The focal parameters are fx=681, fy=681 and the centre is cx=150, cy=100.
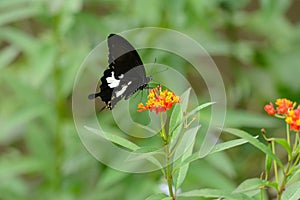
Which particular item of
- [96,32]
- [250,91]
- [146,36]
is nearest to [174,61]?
[146,36]

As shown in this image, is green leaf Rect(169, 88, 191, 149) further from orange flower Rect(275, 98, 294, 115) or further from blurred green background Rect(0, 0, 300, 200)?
blurred green background Rect(0, 0, 300, 200)

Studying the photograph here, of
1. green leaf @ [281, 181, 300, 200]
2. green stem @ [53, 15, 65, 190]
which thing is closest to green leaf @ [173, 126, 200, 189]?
green leaf @ [281, 181, 300, 200]

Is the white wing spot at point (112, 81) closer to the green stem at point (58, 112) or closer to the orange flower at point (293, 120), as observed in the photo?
the orange flower at point (293, 120)

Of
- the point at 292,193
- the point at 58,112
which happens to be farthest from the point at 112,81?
the point at 58,112

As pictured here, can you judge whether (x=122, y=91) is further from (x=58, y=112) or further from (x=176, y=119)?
(x=58, y=112)

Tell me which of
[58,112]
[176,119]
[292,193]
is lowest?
[292,193]

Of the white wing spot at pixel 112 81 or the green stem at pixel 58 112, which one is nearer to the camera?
the white wing spot at pixel 112 81

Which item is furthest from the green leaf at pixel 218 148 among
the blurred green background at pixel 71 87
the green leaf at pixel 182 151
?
the blurred green background at pixel 71 87

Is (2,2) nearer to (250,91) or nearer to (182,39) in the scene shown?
(182,39)
